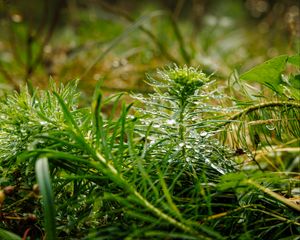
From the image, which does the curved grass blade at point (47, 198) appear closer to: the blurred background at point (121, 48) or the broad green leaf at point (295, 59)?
the broad green leaf at point (295, 59)

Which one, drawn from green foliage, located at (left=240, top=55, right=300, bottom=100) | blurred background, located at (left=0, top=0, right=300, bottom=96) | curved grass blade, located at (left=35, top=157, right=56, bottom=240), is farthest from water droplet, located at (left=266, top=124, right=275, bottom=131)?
blurred background, located at (left=0, top=0, right=300, bottom=96)

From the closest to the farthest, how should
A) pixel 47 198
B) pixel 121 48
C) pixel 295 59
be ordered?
pixel 47 198 → pixel 295 59 → pixel 121 48

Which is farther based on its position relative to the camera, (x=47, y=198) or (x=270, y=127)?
(x=270, y=127)

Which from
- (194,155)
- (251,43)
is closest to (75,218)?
(194,155)

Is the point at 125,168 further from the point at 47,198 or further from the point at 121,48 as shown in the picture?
the point at 121,48

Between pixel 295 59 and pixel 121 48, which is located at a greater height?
pixel 121 48

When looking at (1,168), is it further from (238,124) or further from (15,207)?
(238,124)

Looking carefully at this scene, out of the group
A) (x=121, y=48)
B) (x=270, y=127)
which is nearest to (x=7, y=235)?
(x=270, y=127)
